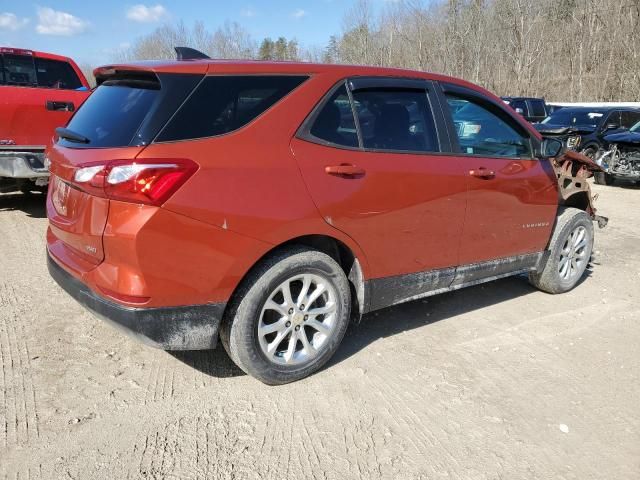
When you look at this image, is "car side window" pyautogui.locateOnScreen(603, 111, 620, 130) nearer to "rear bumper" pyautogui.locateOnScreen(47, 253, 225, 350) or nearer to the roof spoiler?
the roof spoiler

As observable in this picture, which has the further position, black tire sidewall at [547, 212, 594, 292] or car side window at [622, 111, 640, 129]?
car side window at [622, 111, 640, 129]

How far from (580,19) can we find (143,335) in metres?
40.8

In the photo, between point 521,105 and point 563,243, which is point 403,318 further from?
point 521,105

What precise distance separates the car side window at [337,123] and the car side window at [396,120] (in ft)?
0.26

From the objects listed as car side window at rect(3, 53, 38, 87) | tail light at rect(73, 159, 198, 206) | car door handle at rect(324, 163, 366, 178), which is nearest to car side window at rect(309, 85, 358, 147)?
car door handle at rect(324, 163, 366, 178)

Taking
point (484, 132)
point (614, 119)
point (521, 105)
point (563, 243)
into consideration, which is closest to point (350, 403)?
point (484, 132)

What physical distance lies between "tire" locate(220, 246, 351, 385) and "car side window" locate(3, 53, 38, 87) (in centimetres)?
612

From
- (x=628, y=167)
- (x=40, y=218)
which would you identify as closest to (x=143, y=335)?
(x=40, y=218)

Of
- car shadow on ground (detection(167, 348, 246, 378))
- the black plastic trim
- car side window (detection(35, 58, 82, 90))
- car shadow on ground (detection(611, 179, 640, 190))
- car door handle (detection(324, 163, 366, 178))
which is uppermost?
car side window (detection(35, 58, 82, 90))

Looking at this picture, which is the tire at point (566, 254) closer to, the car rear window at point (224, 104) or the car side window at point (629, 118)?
the car rear window at point (224, 104)

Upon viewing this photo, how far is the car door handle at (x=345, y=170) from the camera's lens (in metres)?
3.11

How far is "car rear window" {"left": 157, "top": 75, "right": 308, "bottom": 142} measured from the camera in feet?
8.93

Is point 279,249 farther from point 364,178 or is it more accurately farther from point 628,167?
point 628,167

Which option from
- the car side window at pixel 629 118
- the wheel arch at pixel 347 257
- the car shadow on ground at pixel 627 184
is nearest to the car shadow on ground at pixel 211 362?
the wheel arch at pixel 347 257
